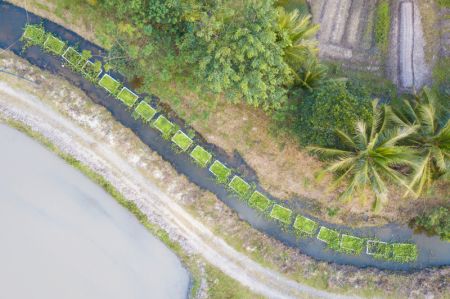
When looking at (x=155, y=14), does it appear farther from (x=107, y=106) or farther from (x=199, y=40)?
(x=107, y=106)

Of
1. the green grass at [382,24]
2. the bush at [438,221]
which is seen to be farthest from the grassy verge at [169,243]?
the green grass at [382,24]

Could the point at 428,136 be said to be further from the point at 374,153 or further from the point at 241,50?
the point at 241,50

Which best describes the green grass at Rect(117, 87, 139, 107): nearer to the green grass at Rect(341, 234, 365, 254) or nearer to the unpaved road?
the unpaved road

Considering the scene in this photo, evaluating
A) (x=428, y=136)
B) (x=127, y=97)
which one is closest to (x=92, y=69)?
(x=127, y=97)

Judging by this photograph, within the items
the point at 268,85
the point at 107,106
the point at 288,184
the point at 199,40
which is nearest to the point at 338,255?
the point at 288,184

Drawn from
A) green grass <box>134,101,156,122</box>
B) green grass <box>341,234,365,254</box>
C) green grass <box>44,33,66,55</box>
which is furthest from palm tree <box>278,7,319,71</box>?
green grass <box>44,33,66,55</box>

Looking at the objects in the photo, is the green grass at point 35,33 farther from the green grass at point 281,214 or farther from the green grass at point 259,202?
the green grass at point 281,214
